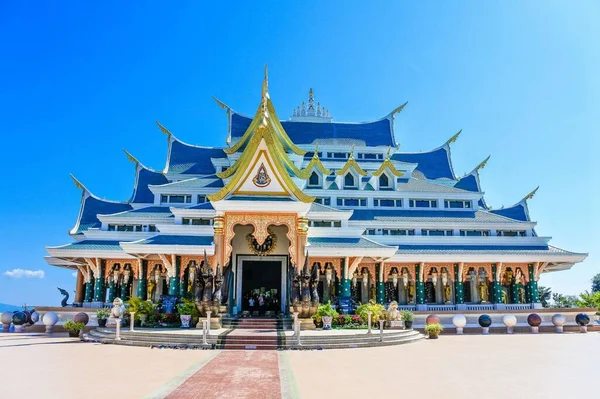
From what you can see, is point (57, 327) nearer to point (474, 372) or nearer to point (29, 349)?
point (29, 349)

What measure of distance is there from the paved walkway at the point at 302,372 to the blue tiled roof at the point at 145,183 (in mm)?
13335

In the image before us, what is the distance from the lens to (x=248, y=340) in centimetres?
1448

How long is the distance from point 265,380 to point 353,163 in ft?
63.1

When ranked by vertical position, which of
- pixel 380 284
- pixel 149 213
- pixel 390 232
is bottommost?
pixel 380 284

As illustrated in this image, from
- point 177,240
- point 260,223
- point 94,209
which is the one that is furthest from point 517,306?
point 94,209

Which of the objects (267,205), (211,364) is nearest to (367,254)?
(267,205)

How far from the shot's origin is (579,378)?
372 inches

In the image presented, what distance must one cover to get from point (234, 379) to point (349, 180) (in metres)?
19.5

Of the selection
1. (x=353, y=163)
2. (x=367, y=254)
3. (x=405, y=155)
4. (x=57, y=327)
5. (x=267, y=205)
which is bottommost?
(x=57, y=327)

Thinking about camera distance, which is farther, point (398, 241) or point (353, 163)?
point (353, 163)

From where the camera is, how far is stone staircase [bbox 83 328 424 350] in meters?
14.1

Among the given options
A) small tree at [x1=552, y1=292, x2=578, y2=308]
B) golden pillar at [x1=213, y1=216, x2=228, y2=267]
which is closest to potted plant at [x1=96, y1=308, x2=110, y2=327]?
golden pillar at [x1=213, y1=216, x2=228, y2=267]

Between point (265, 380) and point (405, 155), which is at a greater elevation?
point (405, 155)

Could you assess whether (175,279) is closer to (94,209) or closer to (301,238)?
(301,238)
